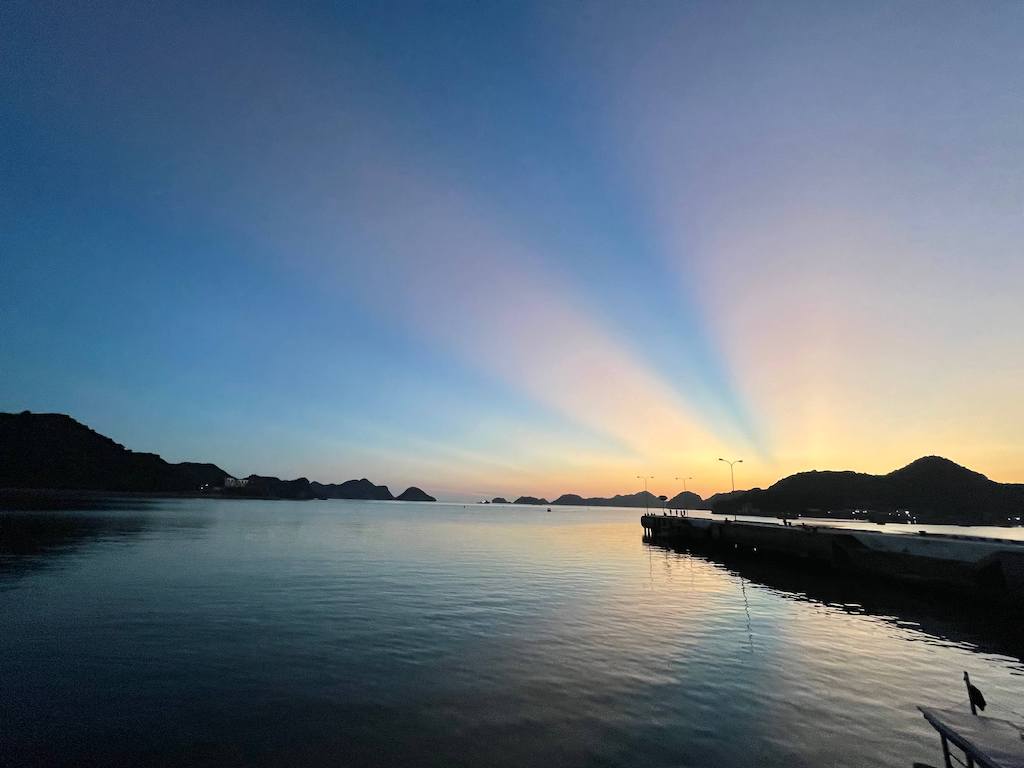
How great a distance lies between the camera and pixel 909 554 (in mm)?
→ 39906

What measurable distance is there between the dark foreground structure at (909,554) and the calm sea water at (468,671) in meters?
2.45

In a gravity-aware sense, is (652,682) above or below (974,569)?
below

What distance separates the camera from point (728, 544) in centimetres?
7169

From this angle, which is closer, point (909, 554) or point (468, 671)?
point (468, 671)

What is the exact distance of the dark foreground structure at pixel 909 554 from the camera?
32000mm

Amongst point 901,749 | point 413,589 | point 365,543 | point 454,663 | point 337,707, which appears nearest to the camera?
point 901,749

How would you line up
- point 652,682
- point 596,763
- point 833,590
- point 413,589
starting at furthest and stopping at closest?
point 833,590 < point 413,589 < point 652,682 < point 596,763

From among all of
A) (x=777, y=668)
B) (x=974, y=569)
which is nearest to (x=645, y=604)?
(x=777, y=668)

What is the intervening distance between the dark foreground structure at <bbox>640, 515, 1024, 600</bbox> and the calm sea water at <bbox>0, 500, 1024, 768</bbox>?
96.4 inches

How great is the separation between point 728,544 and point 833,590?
34.3 meters

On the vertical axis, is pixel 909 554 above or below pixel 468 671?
above

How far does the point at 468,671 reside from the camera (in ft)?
54.5

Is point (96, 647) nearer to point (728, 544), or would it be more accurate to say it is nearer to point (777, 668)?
point (777, 668)

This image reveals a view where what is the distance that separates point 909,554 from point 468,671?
138 feet
